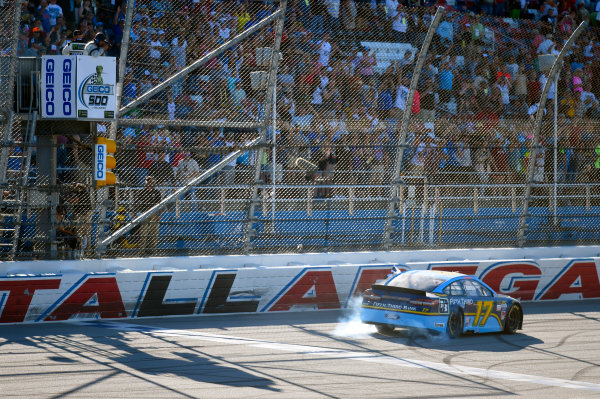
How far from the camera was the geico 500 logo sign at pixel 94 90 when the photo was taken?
12.9m

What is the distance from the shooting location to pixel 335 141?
1499cm

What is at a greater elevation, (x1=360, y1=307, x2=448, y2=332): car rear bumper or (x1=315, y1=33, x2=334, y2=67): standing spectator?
(x1=315, y1=33, x2=334, y2=67): standing spectator

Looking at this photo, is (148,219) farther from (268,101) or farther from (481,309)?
(481,309)

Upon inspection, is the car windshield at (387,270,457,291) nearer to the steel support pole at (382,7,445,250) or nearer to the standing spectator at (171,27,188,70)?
the steel support pole at (382,7,445,250)

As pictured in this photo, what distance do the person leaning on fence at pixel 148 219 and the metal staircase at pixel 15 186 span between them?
1781mm

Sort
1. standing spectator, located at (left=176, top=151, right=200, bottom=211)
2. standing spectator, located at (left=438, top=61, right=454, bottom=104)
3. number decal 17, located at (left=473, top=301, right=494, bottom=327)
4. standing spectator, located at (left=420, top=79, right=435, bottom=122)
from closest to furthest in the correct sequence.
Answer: number decal 17, located at (left=473, top=301, right=494, bottom=327) < standing spectator, located at (left=176, top=151, right=200, bottom=211) < standing spectator, located at (left=420, top=79, right=435, bottom=122) < standing spectator, located at (left=438, top=61, right=454, bottom=104)

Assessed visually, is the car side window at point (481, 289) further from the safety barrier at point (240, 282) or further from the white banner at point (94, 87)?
the white banner at point (94, 87)

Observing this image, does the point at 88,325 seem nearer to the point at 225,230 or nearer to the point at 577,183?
the point at 225,230

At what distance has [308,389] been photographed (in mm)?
8953

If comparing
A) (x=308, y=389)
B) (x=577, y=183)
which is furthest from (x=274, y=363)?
(x=577, y=183)

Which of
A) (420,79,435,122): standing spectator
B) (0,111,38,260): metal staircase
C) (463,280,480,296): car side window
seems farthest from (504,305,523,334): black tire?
(0,111,38,260): metal staircase

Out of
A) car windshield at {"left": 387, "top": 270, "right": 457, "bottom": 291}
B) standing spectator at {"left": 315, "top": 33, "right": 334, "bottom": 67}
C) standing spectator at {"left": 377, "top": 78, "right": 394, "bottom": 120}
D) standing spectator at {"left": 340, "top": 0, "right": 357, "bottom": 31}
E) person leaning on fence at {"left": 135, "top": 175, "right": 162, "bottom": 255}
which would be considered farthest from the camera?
standing spectator at {"left": 377, "top": 78, "right": 394, "bottom": 120}

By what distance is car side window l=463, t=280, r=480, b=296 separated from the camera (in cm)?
1298

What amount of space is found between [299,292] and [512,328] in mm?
3737
